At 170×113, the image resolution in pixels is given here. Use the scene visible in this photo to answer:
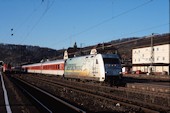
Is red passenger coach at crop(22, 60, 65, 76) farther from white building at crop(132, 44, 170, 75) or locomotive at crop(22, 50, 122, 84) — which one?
white building at crop(132, 44, 170, 75)

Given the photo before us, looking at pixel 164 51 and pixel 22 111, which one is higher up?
pixel 164 51

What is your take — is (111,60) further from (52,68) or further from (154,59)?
(154,59)

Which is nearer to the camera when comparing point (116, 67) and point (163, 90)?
point (163, 90)

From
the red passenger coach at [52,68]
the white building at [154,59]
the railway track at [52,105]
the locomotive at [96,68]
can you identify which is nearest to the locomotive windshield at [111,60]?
the locomotive at [96,68]

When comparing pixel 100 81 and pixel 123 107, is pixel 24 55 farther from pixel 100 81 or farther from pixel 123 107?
pixel 123 107

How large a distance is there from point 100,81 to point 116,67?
78.5 inches

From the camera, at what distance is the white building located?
86550 mm

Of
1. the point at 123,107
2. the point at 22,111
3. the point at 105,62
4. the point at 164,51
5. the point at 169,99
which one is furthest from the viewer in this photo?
the point at 164,51

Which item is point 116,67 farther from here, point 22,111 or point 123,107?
point 22,111

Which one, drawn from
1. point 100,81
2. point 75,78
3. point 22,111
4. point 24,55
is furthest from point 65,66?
point 24,55

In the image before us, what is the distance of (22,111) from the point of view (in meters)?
13.6

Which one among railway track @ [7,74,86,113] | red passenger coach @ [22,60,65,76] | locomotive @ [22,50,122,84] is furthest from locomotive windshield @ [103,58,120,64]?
red passenger coach @ [22,60,65,76]

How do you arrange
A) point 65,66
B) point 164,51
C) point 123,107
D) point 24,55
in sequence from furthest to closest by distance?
point 24,55 → point 164,51 → point 65,66 → point 123,107

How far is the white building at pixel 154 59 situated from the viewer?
3407 inches
